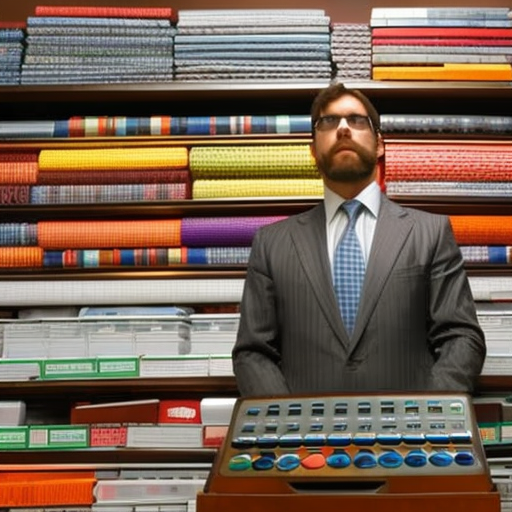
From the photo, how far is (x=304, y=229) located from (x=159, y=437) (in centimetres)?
73

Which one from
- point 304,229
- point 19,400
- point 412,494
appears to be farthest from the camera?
point 19,400

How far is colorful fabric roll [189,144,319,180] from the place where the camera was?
236 cm

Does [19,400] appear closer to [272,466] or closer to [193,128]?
[193,128]

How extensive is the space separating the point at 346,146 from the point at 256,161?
558mm

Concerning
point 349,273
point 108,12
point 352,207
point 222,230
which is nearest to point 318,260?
point 349,273

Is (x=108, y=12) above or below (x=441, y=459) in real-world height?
above

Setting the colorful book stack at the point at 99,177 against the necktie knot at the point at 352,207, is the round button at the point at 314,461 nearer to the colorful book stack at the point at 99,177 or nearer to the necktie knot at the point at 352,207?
the necktie knot at the point at 352,207

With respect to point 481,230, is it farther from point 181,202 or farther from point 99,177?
point 99,177

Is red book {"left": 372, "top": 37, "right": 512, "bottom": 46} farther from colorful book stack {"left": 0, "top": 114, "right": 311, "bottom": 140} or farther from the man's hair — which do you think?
the man's hair

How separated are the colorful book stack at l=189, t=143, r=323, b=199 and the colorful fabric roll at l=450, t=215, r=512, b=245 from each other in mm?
423

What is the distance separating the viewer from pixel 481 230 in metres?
2.32

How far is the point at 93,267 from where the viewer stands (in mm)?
2369

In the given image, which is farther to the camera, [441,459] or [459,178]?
[459,178]

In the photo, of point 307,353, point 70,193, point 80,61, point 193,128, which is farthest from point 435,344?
point 80,61
